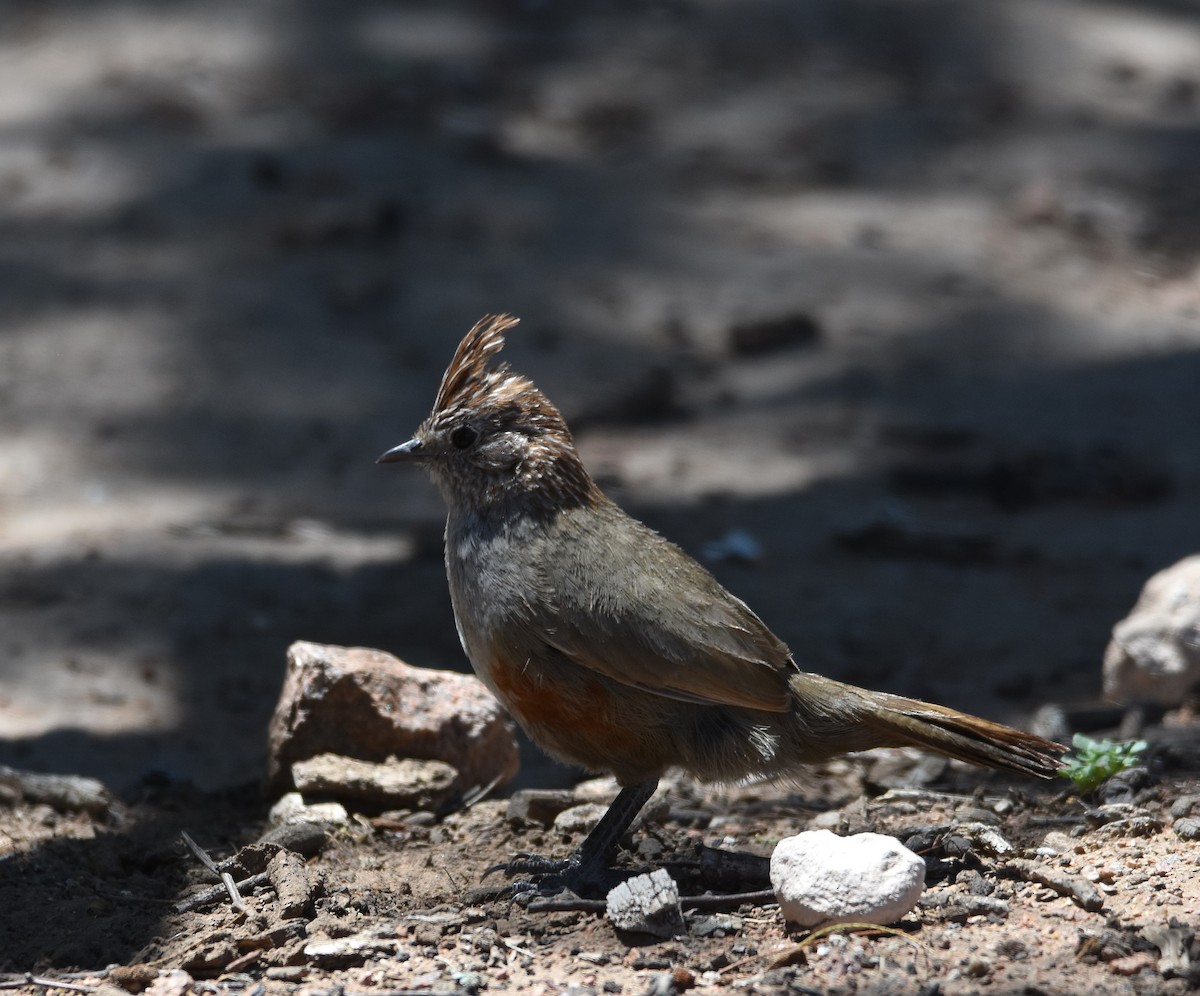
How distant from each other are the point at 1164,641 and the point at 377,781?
272cm

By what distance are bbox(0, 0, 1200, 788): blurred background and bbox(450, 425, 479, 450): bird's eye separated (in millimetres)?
1631

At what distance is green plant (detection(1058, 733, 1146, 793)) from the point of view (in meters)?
4.36

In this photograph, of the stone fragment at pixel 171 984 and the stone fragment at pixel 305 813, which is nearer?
the stone fragment at pixel 171 984

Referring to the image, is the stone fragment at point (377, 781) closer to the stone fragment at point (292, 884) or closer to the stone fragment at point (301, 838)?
the stone fragment at point (301, 838)

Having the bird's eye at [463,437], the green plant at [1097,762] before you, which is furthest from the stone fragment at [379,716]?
the green plant at [1097,762]

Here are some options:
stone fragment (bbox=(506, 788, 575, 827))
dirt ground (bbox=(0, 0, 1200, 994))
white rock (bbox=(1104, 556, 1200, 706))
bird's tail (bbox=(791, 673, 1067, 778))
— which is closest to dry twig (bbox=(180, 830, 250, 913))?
dirt ground (bbox=(0, 0, 1200, 994))

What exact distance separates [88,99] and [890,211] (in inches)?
236

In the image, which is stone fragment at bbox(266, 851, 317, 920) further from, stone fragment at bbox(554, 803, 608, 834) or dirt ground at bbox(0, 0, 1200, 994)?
stone fragment at bbox(554, 803, 608, 834)

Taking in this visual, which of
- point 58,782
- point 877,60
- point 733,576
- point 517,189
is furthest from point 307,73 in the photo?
point 58,782

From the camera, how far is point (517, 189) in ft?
34.4

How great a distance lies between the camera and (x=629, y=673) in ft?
13.1

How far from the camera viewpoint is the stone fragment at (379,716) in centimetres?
468

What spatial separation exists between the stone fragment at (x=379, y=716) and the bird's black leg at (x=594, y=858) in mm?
703

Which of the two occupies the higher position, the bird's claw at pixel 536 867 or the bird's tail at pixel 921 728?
the bird's tail at pixel 921 728
